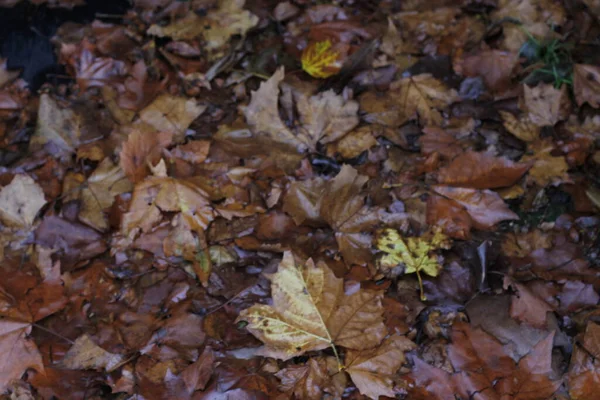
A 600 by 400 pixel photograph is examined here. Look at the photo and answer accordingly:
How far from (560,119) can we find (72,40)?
2.68m

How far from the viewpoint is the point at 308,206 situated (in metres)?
2.13

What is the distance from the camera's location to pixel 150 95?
8.77 feet

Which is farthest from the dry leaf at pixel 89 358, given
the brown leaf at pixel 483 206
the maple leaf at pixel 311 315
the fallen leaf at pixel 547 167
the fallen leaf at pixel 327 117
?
the fallen leaf at pixel 547 167

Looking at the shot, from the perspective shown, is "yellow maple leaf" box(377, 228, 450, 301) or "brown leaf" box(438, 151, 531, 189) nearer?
"yellow maple leaf" box(377, 228, 450, 301)

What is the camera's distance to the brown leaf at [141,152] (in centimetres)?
225

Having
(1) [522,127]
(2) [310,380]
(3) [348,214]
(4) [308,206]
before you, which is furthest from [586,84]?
(2) [310,380]

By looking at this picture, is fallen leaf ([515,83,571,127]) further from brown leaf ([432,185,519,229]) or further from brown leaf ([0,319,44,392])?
brown leaf ([0,319,44,392])

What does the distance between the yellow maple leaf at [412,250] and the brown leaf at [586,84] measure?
1.07 meters

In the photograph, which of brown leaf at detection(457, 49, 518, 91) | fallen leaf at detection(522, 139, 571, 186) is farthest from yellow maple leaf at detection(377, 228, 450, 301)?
brown leaf at detection(457, 49, 518, 91)

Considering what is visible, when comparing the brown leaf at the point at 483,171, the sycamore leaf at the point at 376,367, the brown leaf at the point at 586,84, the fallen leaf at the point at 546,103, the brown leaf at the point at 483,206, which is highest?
the brown leaf at the point at 586,84

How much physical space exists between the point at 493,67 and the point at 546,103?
1.08ft

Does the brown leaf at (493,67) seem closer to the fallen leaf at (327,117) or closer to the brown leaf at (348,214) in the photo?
the fallen leaf at (327,117)

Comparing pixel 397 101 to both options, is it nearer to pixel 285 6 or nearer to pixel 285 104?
pixel 285 104

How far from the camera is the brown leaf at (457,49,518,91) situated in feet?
8.60
